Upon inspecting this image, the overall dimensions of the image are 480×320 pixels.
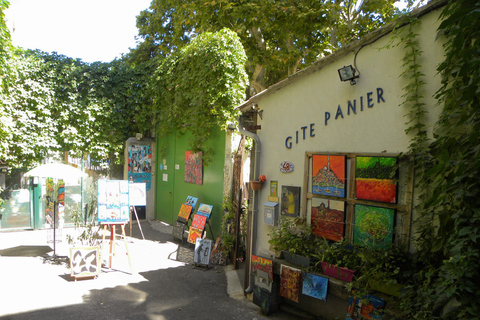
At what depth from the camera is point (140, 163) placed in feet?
37.1

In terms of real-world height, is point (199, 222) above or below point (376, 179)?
below

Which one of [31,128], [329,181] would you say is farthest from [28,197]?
[329,181]

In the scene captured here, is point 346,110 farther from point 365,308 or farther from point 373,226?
point 365,308

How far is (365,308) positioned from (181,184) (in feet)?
23.7

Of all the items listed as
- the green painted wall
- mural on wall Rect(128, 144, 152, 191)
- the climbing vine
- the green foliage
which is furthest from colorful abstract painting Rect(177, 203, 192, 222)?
the climbing vine

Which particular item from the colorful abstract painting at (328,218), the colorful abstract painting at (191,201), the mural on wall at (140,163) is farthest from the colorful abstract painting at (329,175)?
the mural on wall at (140,163)

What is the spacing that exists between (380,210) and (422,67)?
1695mm

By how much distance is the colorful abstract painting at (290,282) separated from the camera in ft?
14.8

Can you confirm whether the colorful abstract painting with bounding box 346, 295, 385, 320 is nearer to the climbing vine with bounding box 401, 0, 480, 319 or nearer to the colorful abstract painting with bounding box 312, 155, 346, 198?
the climbing vine with bounding box 401, 0, 480, 319

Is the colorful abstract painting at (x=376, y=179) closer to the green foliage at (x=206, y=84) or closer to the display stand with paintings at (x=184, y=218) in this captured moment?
the green foliage at (x=206, y=84)

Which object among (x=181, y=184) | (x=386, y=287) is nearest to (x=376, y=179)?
(x=386, y=287)

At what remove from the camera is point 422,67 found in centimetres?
368

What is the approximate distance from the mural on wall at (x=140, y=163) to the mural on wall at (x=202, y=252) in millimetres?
4899

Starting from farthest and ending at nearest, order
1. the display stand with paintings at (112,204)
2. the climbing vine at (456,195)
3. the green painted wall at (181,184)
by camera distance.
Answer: the green painted wall at (181,184) < the display stand with paintings at (112,204) < the climbing vine at (456,195)
